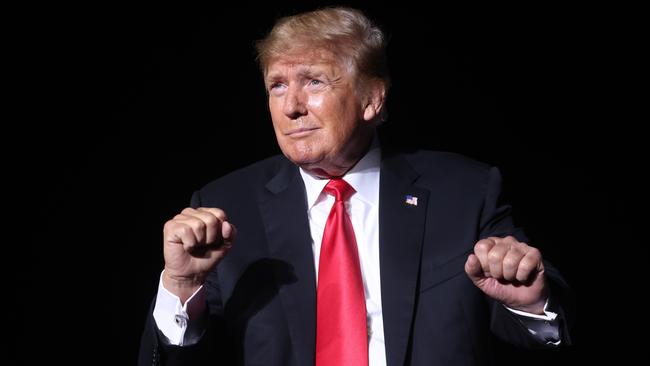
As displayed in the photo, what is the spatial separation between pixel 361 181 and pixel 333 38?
38 centimetres

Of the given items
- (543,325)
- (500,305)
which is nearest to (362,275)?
(500,305)

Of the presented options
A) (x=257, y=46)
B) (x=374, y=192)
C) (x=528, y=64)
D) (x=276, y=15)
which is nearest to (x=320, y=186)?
(x=374, y=192)

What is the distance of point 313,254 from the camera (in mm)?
1963

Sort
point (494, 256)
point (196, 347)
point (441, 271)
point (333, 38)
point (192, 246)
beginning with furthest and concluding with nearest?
1. point (333, 38)
2. point (441, 271)
3. point (196, 347)
4. point (192, 246)
5. point (494, 256)

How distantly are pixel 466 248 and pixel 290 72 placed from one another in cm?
62

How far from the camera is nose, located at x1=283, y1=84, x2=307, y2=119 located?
6.46 ft

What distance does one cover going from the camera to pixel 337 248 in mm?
1925

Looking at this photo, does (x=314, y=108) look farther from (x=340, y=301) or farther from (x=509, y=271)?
(x=509, y=271)

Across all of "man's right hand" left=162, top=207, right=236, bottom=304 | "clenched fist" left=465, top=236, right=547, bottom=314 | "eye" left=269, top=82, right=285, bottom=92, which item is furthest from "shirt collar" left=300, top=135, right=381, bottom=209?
"clenched fist" left=465, top=236, right=547, bottom=314

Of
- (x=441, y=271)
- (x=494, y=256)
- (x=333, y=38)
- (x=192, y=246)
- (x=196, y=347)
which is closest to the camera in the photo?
(x=494, y=256)

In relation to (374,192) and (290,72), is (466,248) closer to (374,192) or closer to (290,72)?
(374,192)

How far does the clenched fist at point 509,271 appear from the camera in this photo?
1600 millimetres

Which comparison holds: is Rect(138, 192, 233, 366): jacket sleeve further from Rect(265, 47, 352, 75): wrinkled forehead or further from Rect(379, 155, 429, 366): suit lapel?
Rect(265, 47, 352, 75): wrinkled forehead

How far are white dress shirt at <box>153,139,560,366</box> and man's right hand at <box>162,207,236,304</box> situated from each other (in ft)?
0.10
